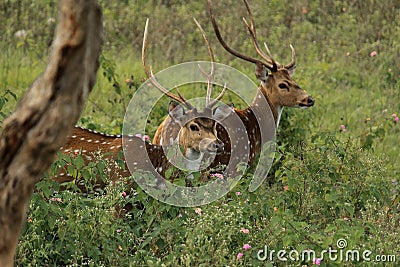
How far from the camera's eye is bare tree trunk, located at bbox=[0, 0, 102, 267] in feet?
9.81

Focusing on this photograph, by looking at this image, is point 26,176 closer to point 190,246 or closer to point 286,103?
point 190,246

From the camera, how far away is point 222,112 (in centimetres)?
658

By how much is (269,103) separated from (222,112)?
1.03 metres

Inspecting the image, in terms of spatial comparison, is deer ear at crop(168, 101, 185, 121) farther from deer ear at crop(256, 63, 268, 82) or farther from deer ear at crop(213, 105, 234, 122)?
deer ear at crop(256, 63, 268, 82)

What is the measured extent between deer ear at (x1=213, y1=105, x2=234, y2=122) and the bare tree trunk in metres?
3.40

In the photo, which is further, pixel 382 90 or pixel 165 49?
pixel 165 49

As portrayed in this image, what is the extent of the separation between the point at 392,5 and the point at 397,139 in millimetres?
2766

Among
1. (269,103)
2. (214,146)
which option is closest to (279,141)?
(269,103)

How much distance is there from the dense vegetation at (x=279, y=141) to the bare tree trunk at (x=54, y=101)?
4.54 feet

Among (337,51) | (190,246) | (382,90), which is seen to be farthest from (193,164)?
(337,51)

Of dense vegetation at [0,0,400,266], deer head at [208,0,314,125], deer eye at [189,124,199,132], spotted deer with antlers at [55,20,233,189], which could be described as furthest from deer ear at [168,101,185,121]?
deer head at [208,0,314,125]

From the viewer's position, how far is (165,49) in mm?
10523

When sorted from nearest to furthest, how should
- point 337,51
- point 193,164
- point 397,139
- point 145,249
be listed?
point 145,249
point 193,164
point 397,139
point 337,51

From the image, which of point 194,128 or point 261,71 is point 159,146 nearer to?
point 194,128
